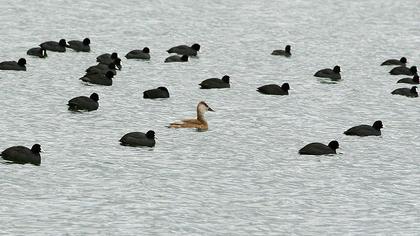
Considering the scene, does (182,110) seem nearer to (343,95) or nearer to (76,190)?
(343,95)

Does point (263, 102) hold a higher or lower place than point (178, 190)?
higher

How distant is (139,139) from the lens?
35719 millimetres

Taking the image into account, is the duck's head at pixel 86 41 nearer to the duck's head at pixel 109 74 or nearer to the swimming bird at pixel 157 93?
the duck's head at pixel 109 74

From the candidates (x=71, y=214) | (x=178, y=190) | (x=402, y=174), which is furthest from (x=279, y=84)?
(x=71, y=214)

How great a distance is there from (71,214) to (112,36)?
39.5 metres

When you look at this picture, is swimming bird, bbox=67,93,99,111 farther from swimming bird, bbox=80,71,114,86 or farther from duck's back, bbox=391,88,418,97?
duck's back, bbox=391,88,418,97

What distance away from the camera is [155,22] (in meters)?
73.9

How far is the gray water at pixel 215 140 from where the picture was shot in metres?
27.9

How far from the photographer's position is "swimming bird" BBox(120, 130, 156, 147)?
1406 inches

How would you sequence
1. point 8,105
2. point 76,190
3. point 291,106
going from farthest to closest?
point 291,106, point 8,105, point 76,190

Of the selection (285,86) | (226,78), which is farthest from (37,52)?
(285,86)

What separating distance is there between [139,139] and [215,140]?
10.7 feet

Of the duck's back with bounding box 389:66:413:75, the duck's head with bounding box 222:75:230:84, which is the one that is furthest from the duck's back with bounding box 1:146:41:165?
the duck's back with bounding box 389:66:413:75

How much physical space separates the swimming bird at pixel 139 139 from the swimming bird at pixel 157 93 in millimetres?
8851
